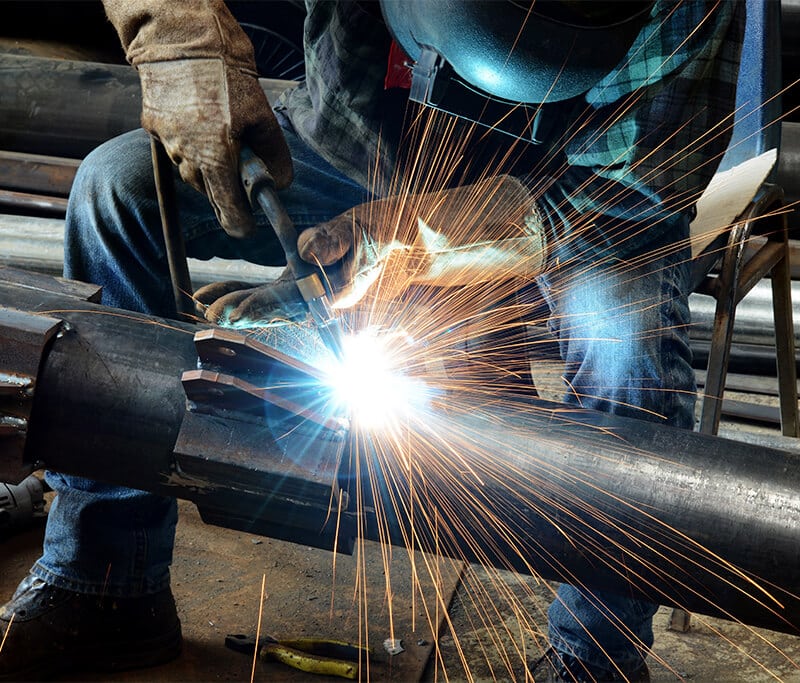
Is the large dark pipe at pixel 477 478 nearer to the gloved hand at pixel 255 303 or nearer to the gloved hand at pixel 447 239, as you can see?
the gloved hand at pixel 255 303

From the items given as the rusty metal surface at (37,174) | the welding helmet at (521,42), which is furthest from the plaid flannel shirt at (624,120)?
the rusty metal surface at (37,174)

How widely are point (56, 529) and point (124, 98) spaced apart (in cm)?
270

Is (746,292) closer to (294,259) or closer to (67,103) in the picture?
(294,259)

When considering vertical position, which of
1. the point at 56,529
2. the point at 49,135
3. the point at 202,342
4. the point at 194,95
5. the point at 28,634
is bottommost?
the point at 28,634

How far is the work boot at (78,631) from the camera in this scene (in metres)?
1.67

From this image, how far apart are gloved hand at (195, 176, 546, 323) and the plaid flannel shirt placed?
0.08 meters

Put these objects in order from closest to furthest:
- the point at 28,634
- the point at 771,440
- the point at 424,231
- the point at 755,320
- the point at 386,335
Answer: the point at 28,634
the point at 386,335
the point at 424,231
the point at 771,440
the point at 755,320

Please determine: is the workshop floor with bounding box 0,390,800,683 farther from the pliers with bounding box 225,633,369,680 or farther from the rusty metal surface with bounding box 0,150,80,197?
the rusty metal surface with bounding box 0,150,80,197

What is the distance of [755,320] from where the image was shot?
11.7ft

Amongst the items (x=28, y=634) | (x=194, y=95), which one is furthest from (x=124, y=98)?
(x=28, y=634)

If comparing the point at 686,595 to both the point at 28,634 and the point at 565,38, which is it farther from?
the point at 28,634

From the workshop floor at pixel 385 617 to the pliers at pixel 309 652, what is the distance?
0.08ft

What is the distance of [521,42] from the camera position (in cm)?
125

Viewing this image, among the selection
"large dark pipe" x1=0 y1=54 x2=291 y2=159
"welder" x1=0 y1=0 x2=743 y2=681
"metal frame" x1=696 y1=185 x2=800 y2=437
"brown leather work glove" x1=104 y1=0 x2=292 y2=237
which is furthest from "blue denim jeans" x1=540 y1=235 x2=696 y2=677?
"large dark pipe" x1=0 y1=54 x2=291 y2=159
